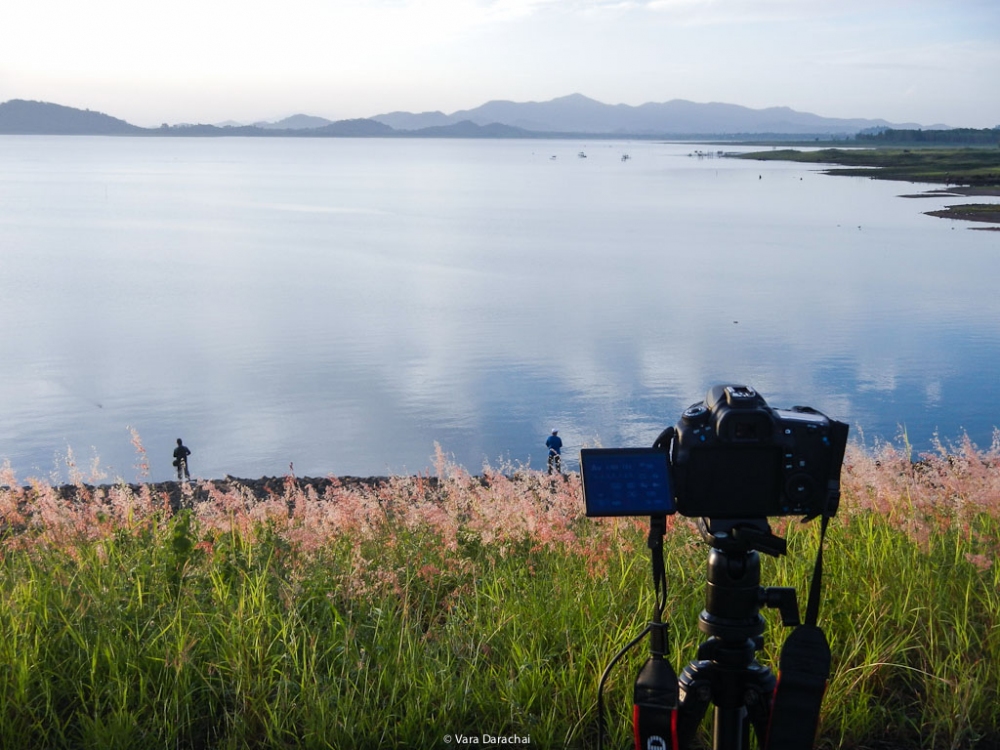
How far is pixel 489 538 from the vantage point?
461 centimetres

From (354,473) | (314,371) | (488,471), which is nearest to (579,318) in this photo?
(314,371)

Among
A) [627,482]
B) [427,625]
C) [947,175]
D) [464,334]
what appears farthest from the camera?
[947,175]

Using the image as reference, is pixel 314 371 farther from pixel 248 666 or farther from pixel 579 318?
pixel 248 666

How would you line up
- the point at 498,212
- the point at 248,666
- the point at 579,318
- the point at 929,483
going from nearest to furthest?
1. the point at 248,666
2. the point at 929,483
3. the point at 579,318
4. the point at 498,212

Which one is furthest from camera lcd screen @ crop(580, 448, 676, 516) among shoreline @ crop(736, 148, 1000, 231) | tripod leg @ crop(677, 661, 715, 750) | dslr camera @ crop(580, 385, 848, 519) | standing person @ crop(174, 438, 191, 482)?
shoreline @ crop(736, 148, 1000, 231)

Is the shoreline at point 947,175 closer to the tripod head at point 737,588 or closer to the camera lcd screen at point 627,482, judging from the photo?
the tripod head at point 737,588

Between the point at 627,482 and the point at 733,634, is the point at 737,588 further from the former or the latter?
the point at 627,482

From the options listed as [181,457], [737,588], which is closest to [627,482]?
[737,588]

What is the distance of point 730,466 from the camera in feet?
8.64

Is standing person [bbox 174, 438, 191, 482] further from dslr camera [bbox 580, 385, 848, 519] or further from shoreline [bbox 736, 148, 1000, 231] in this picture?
shoreline [bbox 736, 148, 1000, 231]

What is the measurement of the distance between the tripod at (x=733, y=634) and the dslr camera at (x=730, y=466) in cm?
8

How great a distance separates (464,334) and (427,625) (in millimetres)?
28329

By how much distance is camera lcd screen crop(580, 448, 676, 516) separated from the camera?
8.29 ft

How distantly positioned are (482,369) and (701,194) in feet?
267
